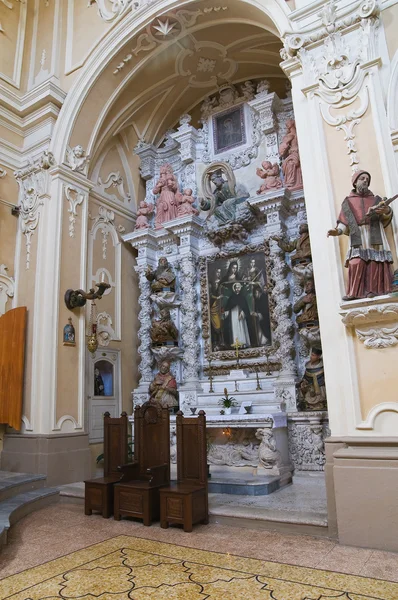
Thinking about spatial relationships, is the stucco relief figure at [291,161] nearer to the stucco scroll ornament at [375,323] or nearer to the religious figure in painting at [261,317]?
the religious figure in painting at [261,317]

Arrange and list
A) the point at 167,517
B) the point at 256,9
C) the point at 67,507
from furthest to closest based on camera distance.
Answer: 1. the point at 256,9
2. the point at 67,507
3. the point at 167,517

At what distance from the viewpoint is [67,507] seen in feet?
20.1

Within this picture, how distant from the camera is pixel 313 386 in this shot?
7.15 meters

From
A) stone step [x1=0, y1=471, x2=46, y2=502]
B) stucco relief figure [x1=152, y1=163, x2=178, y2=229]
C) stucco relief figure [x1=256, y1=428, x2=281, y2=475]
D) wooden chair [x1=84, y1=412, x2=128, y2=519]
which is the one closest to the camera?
wooden chair [x1=84, y1=412, x2=128, y2=519]

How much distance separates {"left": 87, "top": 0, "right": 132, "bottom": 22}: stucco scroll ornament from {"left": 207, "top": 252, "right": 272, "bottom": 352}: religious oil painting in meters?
4.68

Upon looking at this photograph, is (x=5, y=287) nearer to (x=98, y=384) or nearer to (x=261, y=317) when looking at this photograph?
(x=98, y=384)

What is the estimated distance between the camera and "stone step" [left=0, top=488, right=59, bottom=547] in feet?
16.5

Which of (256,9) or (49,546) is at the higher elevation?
(256,9)

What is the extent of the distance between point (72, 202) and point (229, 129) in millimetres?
3633

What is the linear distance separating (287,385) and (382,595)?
4.30 metres

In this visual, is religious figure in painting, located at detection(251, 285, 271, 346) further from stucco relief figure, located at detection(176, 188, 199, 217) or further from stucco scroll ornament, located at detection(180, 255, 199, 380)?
stucco relief figure, located at detection(176, 188, 199, 217)

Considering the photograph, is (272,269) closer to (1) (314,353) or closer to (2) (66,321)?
(1) (314,353)

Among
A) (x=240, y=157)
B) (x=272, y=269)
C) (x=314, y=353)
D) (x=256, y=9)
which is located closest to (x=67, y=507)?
(x=314, y=353)

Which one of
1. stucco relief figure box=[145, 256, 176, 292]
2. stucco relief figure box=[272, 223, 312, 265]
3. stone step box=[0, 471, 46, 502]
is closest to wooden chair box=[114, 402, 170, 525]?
stone step box=[0, 471, 46, 502]
